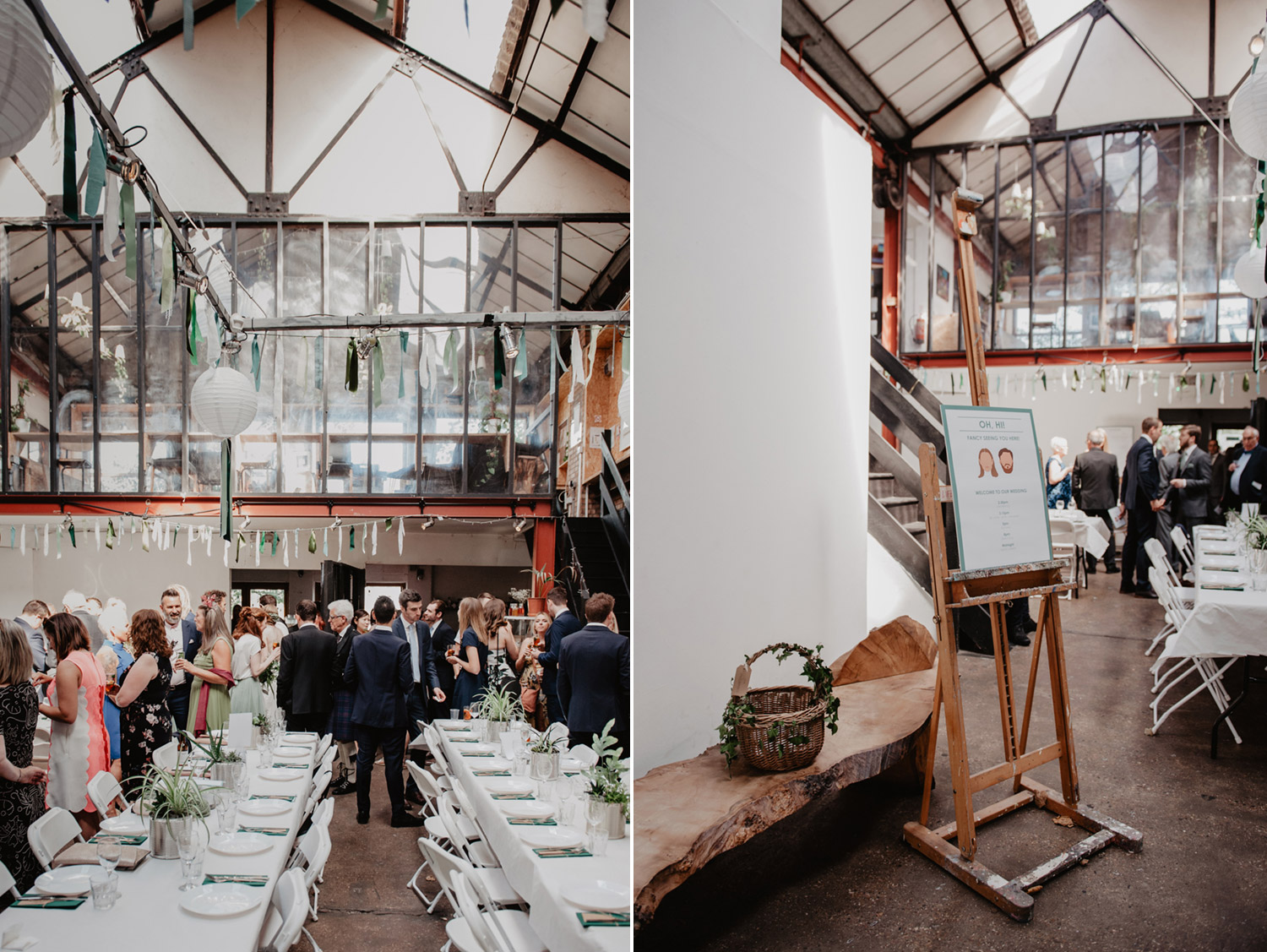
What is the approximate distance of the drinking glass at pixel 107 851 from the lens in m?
1.41

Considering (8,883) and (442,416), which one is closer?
(8,883)

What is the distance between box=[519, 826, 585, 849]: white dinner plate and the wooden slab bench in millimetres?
198

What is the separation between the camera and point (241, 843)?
215cm

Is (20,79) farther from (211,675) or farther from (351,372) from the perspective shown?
(211,675)

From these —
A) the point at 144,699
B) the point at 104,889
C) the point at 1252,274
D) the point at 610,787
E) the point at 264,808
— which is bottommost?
the point at 264,808

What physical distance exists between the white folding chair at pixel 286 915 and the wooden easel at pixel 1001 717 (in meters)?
1.93

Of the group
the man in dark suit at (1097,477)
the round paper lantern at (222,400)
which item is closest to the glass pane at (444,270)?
the round paper lantern at (222,400)

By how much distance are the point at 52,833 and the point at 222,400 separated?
83cm

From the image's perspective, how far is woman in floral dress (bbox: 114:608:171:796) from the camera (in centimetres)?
151

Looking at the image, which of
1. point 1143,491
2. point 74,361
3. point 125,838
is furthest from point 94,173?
point 1143,491

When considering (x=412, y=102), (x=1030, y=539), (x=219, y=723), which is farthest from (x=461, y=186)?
(x=1030, y=539)

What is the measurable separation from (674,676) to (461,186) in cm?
182

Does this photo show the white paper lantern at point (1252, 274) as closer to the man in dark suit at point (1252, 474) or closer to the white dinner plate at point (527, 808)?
the man in dark suit at point (1252, 474)

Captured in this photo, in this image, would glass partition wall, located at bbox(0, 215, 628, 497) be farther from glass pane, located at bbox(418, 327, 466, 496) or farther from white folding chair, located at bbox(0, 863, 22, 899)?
white folding chair, located at bbox(0, 863, 22, 899)
